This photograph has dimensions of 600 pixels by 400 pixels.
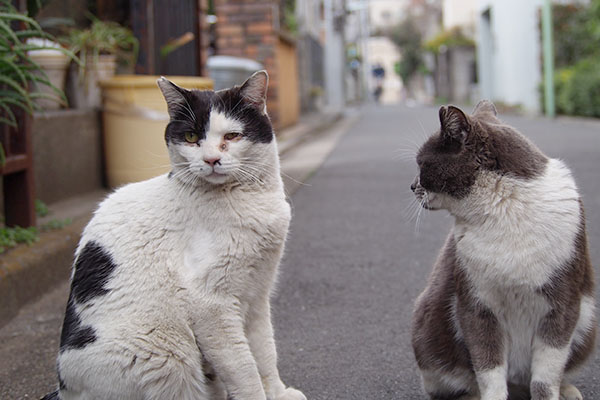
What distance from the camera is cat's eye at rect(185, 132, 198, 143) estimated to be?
7.45ft

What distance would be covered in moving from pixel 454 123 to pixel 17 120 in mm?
3022

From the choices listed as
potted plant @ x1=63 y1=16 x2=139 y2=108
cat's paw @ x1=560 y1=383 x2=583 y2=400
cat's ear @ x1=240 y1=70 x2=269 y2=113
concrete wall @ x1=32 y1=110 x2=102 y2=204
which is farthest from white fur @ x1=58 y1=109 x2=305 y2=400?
potted plant @ x1=63 y1=16 x2=139 y2=108

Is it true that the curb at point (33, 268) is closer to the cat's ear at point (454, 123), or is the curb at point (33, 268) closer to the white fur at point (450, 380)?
the white fur at point (450, 380)

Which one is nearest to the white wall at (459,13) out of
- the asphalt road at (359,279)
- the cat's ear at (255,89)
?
the asphalt road at (359,279)

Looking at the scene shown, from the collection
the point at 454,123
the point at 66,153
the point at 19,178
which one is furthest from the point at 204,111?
the point at 66,153

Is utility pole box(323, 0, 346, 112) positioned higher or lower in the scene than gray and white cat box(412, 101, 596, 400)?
higher

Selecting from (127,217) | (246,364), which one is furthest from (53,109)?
(246,364)

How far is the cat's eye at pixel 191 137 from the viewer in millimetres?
2271

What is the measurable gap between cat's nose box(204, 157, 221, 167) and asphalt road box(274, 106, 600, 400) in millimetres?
709

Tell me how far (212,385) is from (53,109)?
3.81 m

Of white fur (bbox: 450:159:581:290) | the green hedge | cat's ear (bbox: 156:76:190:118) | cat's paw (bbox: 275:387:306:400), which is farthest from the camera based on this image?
the green hedge

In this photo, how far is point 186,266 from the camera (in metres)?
2.20

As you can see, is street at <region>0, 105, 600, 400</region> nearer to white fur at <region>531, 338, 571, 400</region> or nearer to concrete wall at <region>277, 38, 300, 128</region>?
white fur at <region>531, 338, 571, 400</region>

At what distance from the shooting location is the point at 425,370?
240cm
